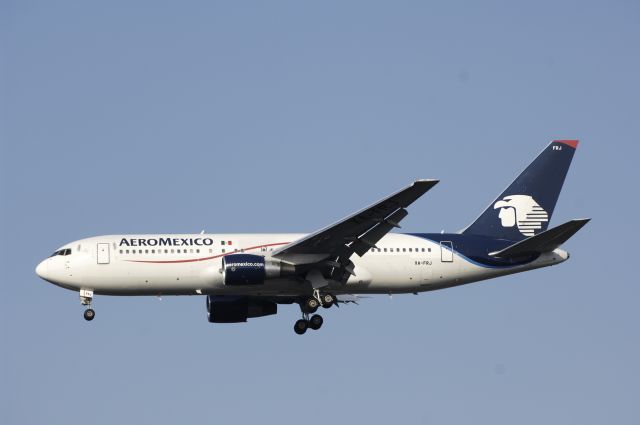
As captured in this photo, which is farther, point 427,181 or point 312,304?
point 312,304

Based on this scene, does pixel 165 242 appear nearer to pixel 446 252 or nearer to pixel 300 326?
pixel 300 326

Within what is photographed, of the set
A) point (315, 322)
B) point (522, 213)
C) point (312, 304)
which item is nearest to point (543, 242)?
point (522, 213)

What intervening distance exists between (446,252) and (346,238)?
5.40 meters

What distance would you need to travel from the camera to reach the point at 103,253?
4762cm

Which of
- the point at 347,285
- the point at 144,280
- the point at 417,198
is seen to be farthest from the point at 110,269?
the point at 417,198

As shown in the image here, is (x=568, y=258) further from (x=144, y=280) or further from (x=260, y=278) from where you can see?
(x=144, y=280)

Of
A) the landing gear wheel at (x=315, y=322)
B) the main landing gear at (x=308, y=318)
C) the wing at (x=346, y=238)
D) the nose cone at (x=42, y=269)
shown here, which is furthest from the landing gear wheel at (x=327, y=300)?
the nose cone at (x=42, y=269)

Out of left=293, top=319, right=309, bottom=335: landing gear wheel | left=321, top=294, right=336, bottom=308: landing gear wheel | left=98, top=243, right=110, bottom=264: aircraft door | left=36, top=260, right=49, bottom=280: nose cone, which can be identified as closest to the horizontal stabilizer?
left=321, top=294, right=336, bottom=308: landing gear wheel

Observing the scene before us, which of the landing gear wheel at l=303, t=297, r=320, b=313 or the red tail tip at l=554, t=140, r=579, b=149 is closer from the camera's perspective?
the landing gear wheel at l=303, t=297, r=320, b=313

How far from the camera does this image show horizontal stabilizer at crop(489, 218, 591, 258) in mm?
46513

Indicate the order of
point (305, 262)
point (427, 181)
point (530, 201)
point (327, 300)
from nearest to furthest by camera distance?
point (427, 181) < point (305, 262) < point (327, 300) < point (530, 201)

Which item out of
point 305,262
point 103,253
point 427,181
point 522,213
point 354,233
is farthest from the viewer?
point 522,213

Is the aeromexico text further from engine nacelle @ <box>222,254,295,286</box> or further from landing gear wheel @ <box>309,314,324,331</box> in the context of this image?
landing gear wheel @ <box>309,314,324,331</box>

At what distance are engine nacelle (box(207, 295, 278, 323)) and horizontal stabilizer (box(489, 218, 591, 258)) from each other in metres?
10.3
